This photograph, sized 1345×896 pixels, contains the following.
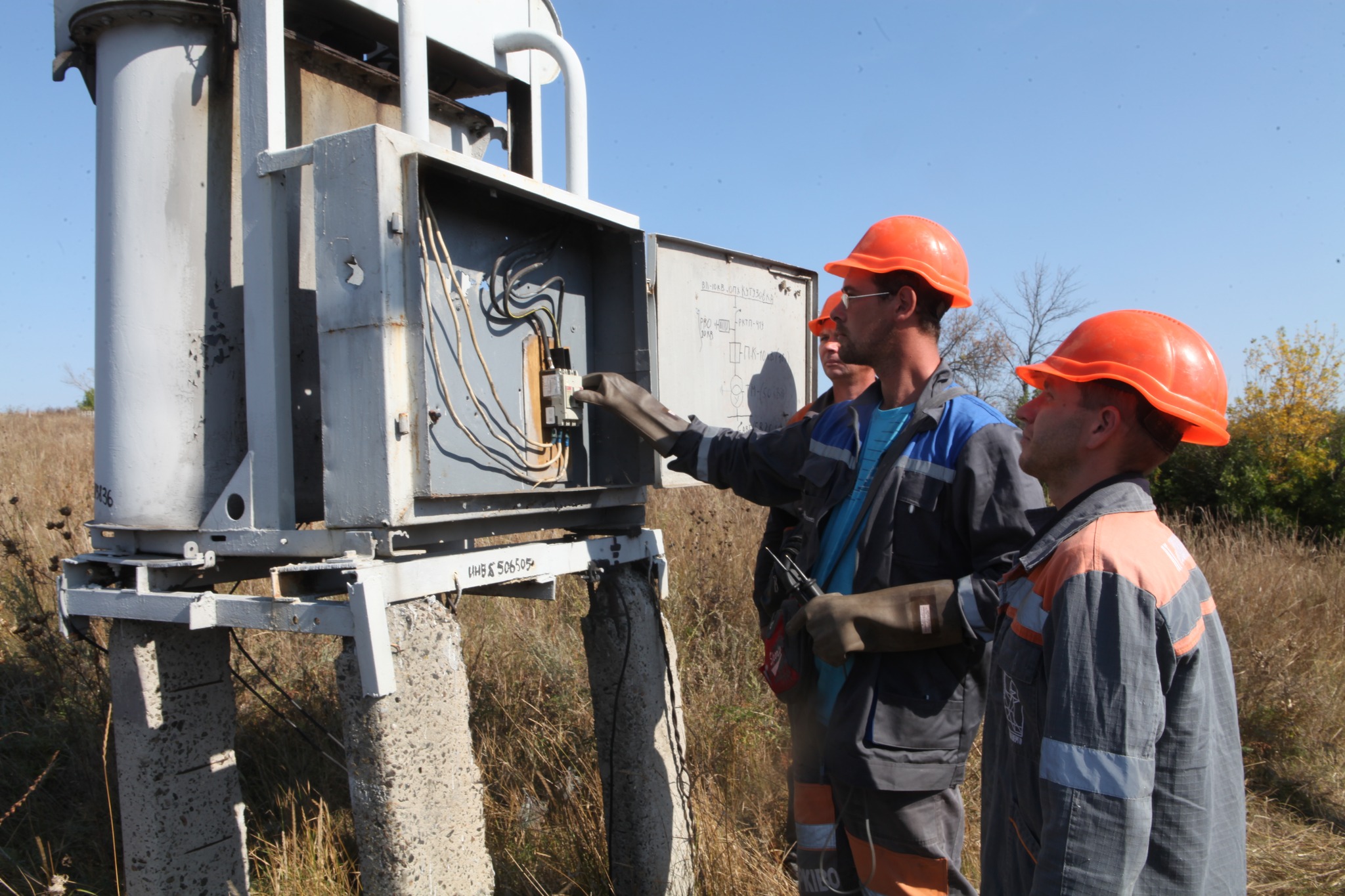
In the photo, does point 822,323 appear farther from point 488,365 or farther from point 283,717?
point 283,717

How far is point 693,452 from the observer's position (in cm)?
278

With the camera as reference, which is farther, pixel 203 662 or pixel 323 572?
pixel 203 662

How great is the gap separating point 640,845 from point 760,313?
1.96m

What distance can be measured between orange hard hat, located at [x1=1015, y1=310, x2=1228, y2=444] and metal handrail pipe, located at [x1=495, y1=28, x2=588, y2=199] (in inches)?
71.3

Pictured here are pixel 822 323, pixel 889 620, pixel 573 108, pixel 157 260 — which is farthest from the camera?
pixel 822 323

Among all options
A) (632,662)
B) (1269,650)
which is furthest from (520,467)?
(1269,650)

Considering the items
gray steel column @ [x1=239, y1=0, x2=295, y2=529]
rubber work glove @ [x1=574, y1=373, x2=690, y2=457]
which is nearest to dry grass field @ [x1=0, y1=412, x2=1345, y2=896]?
gray steel column @ [x1=239, y1=0, x2=295, y2=529]

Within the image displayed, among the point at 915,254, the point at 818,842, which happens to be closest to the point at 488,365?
the point at 915,254

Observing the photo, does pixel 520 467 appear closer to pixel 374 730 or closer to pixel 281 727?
pixel 374 730

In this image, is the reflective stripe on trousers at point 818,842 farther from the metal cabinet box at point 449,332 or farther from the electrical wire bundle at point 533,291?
the electrical wire bundle at point 533,291

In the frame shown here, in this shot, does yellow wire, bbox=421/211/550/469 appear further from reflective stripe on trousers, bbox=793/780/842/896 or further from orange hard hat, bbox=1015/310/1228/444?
orange hard hat, bbox=1015/310/1228/444

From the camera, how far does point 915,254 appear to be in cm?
236

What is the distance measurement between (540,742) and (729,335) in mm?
1951

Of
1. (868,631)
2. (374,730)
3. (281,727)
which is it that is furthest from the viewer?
(281,727)
